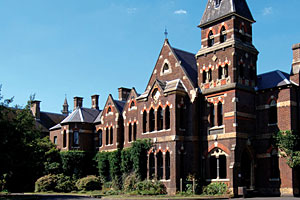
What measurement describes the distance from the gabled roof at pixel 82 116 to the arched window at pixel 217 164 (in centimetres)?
1989

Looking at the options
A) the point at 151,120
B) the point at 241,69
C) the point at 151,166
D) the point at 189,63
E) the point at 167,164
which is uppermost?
the point at 189,63

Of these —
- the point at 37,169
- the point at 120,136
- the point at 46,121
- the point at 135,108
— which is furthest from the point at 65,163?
the point at 46,121

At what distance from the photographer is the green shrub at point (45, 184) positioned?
47312mm

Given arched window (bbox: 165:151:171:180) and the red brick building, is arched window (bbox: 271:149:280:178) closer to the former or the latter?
the red brick building

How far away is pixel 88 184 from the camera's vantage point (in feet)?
153

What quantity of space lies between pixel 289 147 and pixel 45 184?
26570 mm

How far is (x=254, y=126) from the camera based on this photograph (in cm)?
3834

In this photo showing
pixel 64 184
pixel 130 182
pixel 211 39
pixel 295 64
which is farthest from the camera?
pixel 64 184

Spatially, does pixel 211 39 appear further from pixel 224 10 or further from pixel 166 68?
pixel 166 68

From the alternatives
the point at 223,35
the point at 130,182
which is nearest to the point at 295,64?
the point at 223,35

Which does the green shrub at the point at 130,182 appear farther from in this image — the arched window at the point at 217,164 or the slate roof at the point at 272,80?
the slate roof at the point at 272,80

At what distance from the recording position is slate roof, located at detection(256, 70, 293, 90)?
37.4 metres

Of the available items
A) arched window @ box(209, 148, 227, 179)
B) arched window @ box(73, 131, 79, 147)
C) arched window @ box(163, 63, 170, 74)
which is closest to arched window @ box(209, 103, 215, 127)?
arched window @ box(209, 148, 227, 179)

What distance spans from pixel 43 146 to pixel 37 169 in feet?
9.11
